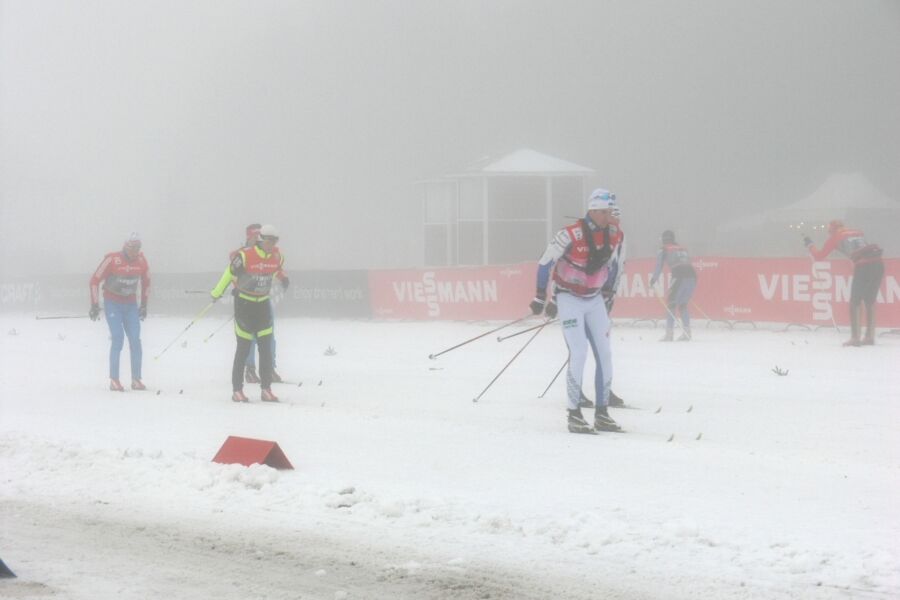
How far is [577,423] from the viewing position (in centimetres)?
1005

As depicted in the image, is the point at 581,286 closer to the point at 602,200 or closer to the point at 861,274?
the point at 602,200

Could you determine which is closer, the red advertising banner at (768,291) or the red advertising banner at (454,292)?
the red advertising banner at (768,291)

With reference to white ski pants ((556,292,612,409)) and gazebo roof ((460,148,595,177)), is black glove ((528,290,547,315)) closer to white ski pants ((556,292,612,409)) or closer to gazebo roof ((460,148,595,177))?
white ski pants ((556,292,612,409))

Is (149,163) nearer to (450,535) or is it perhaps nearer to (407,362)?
(407,362)

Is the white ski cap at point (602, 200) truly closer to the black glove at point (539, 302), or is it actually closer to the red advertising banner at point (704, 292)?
the black glove at point (539, 302)

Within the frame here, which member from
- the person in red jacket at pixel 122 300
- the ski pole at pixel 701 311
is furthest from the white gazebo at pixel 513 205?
the person in red jacket at pixel 122 300

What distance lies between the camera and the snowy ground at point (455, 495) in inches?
225

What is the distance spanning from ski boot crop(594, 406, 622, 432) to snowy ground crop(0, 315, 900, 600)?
0.17 metres

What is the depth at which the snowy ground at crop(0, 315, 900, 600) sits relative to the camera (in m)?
5.71

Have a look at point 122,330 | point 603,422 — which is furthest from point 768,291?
point 603,422

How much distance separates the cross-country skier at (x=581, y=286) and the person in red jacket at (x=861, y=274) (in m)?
9.78

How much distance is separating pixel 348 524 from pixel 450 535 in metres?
0.65

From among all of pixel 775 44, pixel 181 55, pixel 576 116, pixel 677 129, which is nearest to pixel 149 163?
pixel 181 55

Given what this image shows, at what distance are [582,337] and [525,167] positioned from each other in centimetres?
2464
